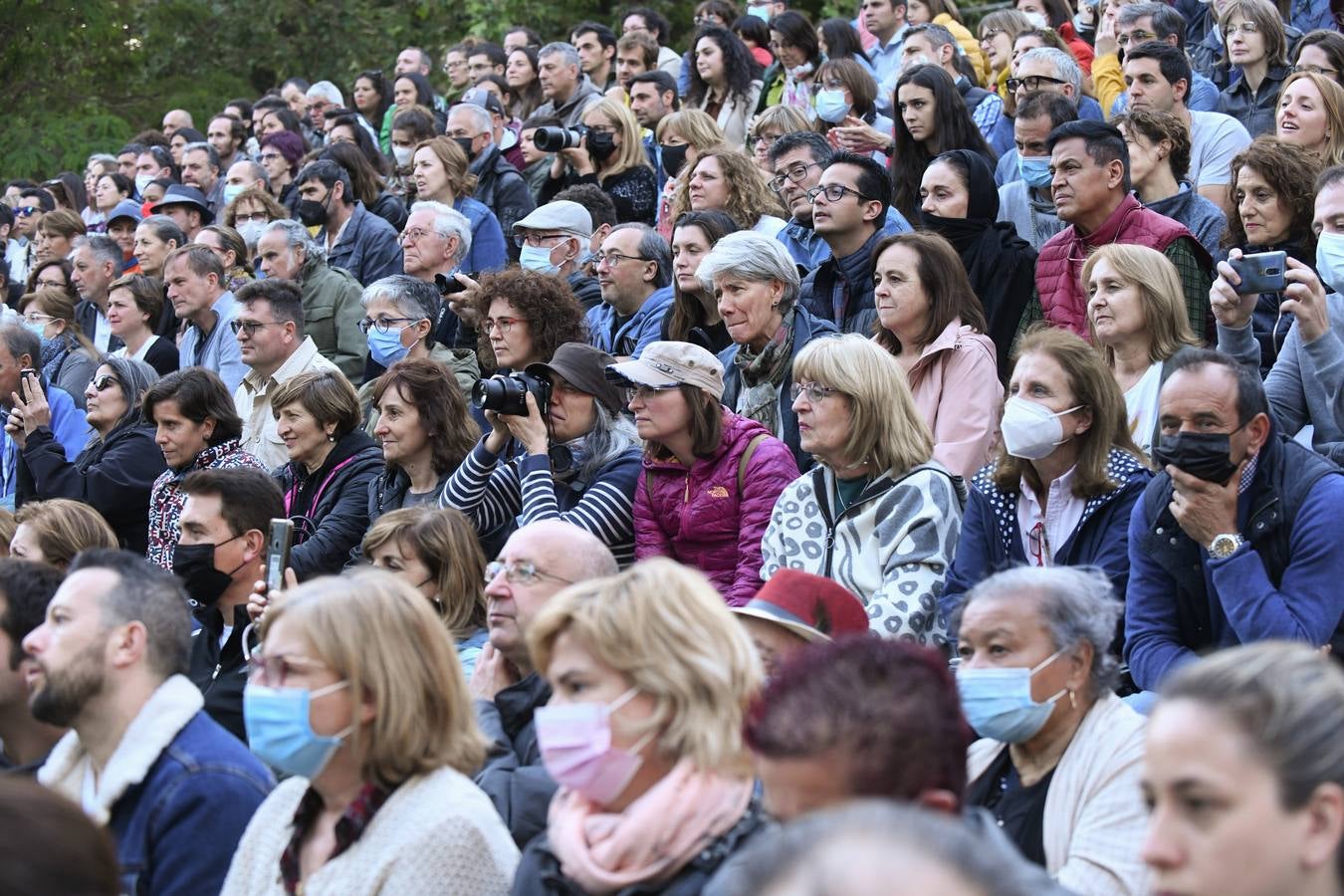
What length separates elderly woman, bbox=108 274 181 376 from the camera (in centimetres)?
1110

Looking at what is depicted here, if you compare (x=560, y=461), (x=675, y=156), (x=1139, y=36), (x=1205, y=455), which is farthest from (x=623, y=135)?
(x=1205, y=455)

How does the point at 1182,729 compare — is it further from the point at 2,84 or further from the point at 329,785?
the point at 2,84

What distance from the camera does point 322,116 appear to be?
1673cm

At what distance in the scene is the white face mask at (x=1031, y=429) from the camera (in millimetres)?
5656

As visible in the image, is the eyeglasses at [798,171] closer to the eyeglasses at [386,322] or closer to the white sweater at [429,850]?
the eyeglasses at [386,322]

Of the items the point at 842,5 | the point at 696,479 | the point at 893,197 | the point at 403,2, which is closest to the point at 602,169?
the point at 893,197

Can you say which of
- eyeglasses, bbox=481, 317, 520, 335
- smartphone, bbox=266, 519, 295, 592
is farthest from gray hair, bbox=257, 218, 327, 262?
smartphone, bbox=266, 519, 295, 592

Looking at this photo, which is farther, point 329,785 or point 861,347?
point 861,347

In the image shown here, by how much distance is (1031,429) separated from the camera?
566cm

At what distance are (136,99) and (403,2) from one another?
347 cm

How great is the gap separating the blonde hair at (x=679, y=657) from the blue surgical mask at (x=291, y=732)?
63cm

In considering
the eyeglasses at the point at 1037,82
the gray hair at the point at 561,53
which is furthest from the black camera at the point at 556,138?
the eyeglasses at the point at 1037,82

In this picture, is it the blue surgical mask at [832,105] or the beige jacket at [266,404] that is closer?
the beige jacket at [266,404]

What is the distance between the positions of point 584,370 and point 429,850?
3.55 m
